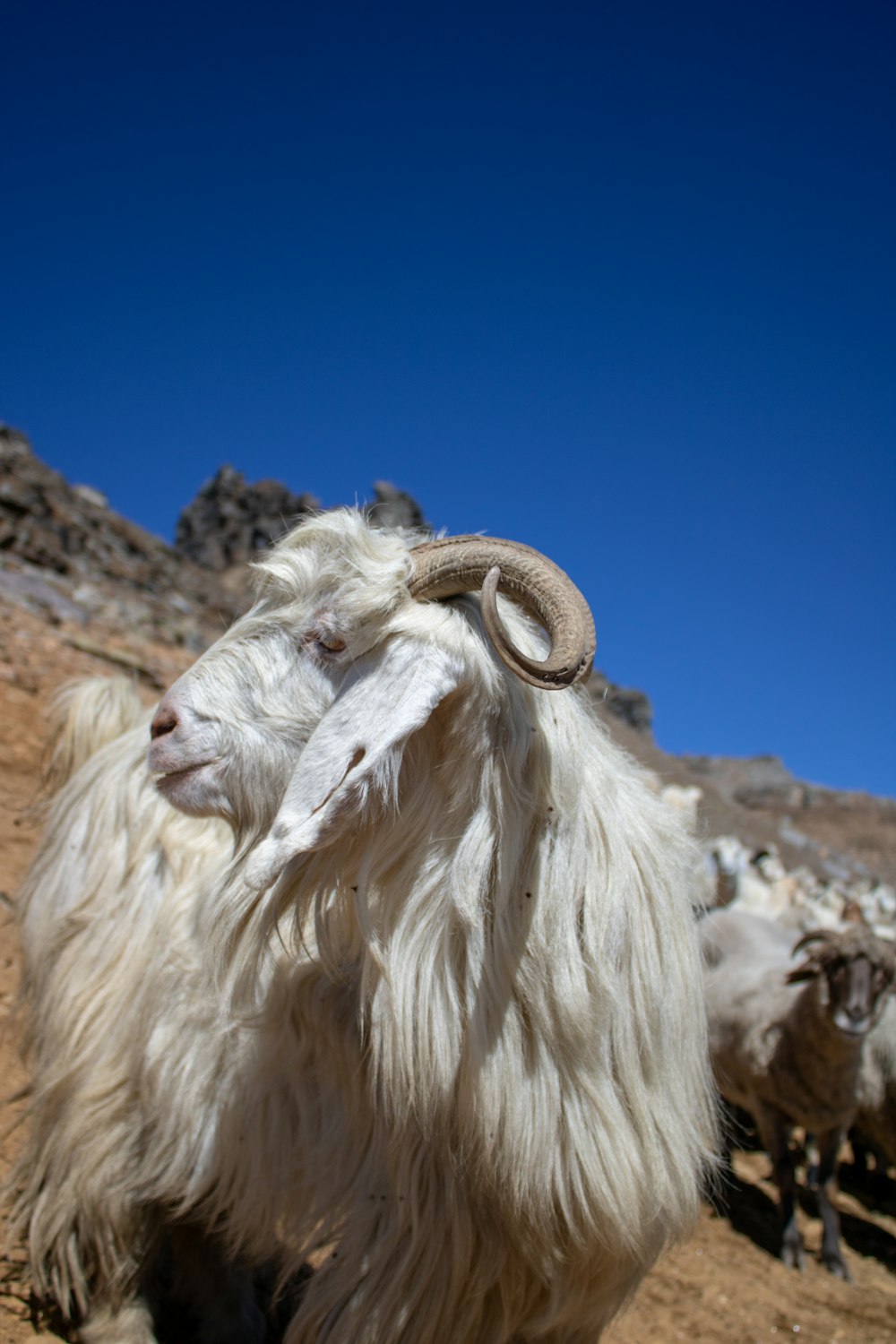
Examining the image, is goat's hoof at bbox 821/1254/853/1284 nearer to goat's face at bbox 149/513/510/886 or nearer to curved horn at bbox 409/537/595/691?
goat's face at bbox 149/513/510/886

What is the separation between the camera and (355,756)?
214 centimetres

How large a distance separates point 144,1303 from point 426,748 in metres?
1.94

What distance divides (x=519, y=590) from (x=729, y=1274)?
375 cm

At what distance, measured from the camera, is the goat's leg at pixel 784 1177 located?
486 cm

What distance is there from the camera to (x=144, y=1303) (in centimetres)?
286

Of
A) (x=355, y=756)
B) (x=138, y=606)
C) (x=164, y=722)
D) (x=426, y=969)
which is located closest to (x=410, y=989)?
(x=426, y=969)

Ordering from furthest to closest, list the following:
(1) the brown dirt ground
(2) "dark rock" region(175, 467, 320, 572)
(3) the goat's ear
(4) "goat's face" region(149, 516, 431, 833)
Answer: (2) "dark rock" region(175, 467, 320, 572)
(1) the brown dirt ground
(4) "goat's face" region(149, 516, 431, 833)
(3) the goat's ear

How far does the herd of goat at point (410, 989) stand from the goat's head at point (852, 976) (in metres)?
2.86

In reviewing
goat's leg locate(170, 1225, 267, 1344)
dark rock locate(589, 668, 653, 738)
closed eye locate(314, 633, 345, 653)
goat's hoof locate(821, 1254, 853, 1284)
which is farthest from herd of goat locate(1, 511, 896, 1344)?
dark rock locate(589, 668, 653, 738)

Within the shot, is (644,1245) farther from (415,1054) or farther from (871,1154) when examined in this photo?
(871,1154)

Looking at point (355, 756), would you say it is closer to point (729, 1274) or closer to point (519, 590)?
point (519, 590)

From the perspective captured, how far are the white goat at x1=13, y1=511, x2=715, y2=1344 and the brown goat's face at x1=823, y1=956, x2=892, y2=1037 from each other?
2.93 m

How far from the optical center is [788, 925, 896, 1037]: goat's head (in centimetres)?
504

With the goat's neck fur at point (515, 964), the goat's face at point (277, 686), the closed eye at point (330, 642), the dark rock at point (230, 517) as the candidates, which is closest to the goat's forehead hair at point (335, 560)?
the goat's face at point (277, 686)
